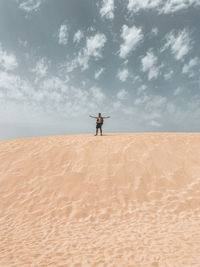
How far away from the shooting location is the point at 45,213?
5711mm

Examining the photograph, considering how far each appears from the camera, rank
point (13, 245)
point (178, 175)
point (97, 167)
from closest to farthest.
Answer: point (13, 245) < point (178, 175) < point (97, 167)

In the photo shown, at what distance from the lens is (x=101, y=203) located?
20.1ft

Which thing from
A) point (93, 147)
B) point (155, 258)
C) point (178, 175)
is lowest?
point (155, 258)

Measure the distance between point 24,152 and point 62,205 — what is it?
5.57 m

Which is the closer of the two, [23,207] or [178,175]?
[23,207]

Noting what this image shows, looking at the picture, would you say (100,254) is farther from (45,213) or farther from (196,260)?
(45,213)

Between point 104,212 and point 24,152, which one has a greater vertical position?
point 24,152

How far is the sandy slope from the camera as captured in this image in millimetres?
3723

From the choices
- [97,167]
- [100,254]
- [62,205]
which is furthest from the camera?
[97,167]

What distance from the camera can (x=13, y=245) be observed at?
4184 millimetres

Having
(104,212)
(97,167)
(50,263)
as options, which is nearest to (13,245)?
(50,263)

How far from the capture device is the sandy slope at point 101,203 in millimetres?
3723

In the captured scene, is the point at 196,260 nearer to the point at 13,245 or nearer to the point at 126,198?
the point at 126,198

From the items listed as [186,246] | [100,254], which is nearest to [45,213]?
[100,254]
